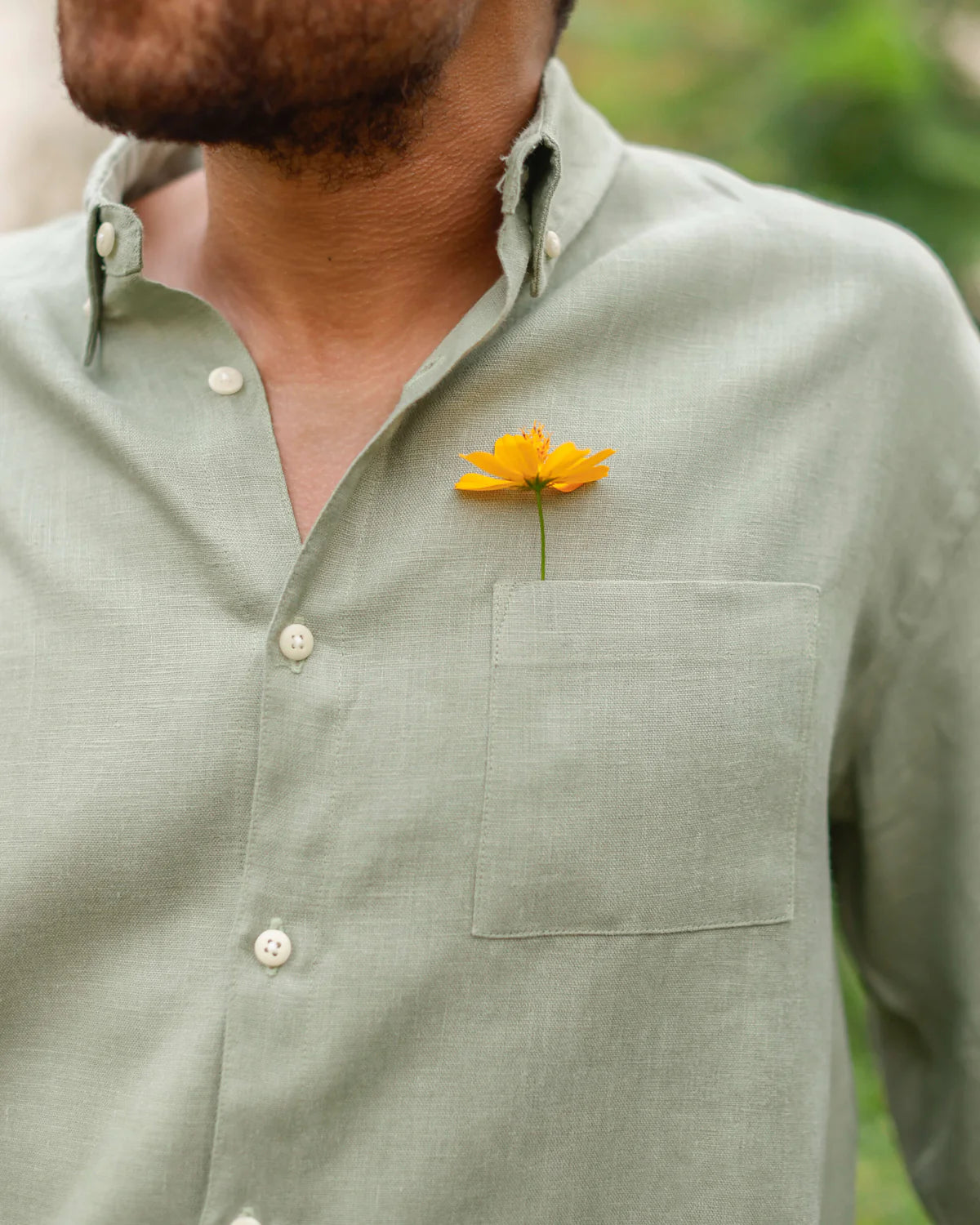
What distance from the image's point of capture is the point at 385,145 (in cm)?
138

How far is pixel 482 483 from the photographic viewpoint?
4.20ft

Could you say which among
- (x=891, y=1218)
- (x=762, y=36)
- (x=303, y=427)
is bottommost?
(x=891, y=1218)

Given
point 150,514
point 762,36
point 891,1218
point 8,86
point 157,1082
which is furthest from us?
point 8,86

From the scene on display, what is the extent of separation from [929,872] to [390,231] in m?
0.97

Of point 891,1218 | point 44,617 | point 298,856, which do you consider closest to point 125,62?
point 44,617

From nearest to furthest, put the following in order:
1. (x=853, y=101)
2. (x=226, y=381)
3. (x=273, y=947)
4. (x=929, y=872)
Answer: (x=273, y=947)
(x=226, y=381)
(x=929, y=872)
(x=853, y=101)

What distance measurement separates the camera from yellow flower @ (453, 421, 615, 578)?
4.14 feet

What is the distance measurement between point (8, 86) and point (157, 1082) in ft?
16.3

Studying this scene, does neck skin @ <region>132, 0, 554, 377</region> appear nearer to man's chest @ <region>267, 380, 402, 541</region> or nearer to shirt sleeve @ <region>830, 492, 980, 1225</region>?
man's chest @ <region>267, 380, 402, 541</region>

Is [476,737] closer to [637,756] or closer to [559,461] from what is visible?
[637,756]

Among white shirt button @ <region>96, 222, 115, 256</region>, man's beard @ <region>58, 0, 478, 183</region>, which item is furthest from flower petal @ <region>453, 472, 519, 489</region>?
white shirt button @ <region>96, 222, 115, 256</region>

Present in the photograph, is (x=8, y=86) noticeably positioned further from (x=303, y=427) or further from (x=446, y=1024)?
(x=446, y=1024)

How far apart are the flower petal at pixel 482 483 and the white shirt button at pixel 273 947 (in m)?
0.47

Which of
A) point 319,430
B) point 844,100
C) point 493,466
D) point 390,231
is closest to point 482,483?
point 493,466
